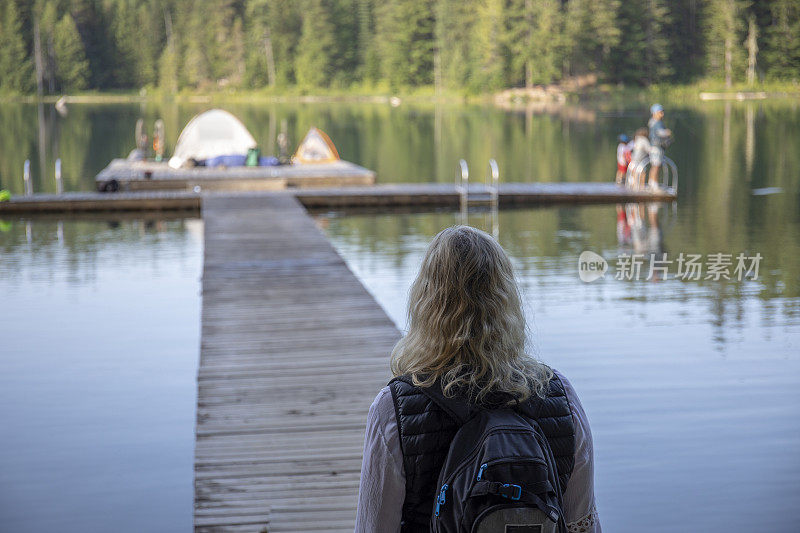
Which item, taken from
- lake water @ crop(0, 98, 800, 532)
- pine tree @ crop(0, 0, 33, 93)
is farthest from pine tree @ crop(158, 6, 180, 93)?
lake water @ crop(0, 98, 800, 532)

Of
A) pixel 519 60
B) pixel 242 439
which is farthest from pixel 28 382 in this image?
pixel 519 60

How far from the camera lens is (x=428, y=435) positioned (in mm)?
1732

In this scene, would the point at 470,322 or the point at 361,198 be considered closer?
the point at 470,322

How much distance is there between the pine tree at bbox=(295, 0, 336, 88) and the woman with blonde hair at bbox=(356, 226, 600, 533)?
242 ft

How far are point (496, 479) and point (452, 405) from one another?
170mm

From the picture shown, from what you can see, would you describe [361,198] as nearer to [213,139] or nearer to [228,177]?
[228,177]

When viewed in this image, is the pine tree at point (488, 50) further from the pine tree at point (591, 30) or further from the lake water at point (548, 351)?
the lake water at point (548, 351)

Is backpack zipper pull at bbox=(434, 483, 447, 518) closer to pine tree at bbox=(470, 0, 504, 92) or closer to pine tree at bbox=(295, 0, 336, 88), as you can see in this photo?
pine tree at bbox=(470, 0, 504, 92)

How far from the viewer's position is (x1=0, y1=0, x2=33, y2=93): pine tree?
237 feet

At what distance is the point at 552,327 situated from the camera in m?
8.36

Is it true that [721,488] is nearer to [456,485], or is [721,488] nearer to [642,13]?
[456,485]

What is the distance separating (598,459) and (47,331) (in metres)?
5.29

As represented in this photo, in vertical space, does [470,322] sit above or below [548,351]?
above

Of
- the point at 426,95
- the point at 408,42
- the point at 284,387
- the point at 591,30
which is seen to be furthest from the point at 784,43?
the point at 284,387
